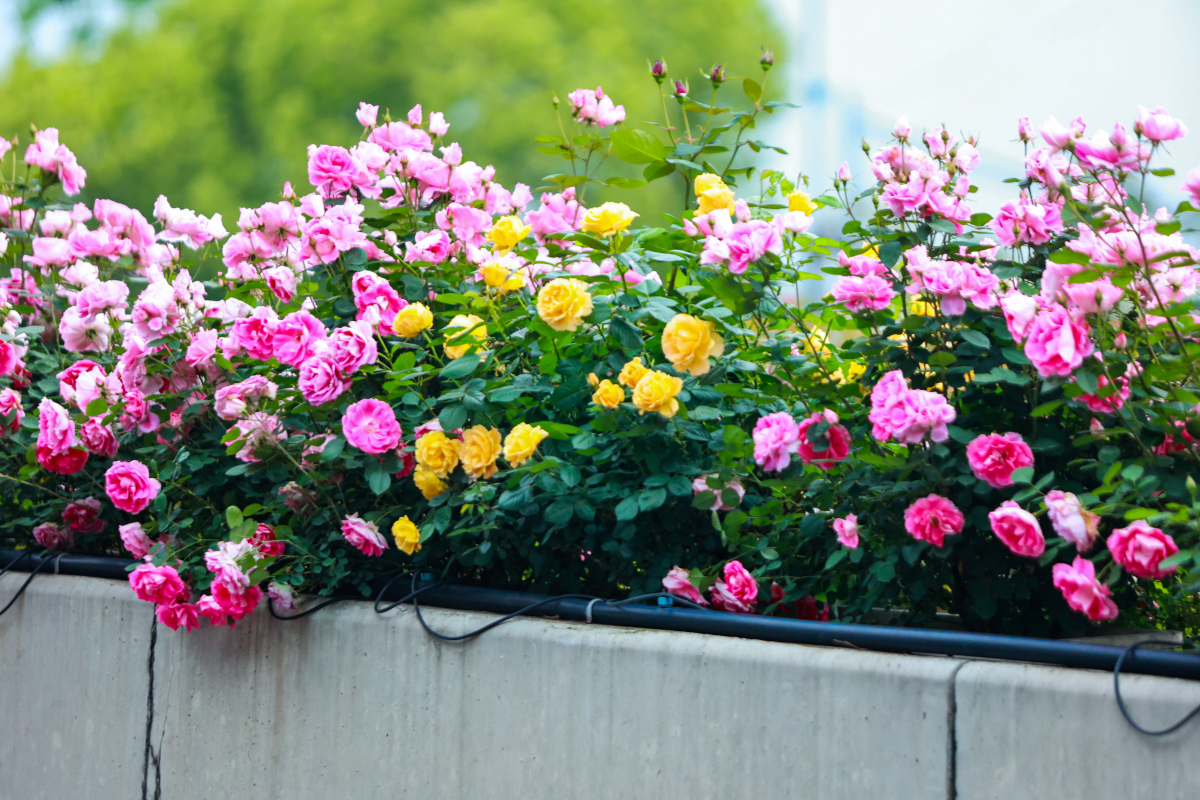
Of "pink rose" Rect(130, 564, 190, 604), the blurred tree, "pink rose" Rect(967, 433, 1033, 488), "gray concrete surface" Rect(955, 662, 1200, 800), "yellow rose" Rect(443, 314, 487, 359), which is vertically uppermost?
the blurred tree

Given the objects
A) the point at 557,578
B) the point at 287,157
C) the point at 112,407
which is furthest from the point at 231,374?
the point at 287,157

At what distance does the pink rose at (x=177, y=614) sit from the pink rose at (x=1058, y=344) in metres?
1.87

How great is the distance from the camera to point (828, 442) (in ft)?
6.30

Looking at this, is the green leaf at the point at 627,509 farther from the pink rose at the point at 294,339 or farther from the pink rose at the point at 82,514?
the pink rose at the point at 82,514

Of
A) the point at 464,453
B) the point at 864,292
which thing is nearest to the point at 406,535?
the point at 464,453

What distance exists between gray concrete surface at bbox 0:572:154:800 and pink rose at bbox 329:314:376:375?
923 millimetres

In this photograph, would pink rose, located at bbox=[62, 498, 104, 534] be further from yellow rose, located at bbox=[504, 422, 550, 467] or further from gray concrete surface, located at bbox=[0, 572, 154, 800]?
yellow rose, located at bbox=[504, 422, 550, 467]

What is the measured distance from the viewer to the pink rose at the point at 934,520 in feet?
5.84

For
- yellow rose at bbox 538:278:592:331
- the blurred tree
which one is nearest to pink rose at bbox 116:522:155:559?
yellow rose at bbox 538:278:592:331

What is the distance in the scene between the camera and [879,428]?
1780 millimetres

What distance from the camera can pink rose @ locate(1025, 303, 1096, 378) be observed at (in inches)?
61.6

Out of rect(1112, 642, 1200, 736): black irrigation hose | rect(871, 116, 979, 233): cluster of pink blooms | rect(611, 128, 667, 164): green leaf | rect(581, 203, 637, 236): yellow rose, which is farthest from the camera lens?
rect(611, 128, 667, 164): green leaf

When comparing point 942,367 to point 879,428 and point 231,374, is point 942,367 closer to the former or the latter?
point 879,428

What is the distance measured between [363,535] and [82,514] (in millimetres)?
1198
